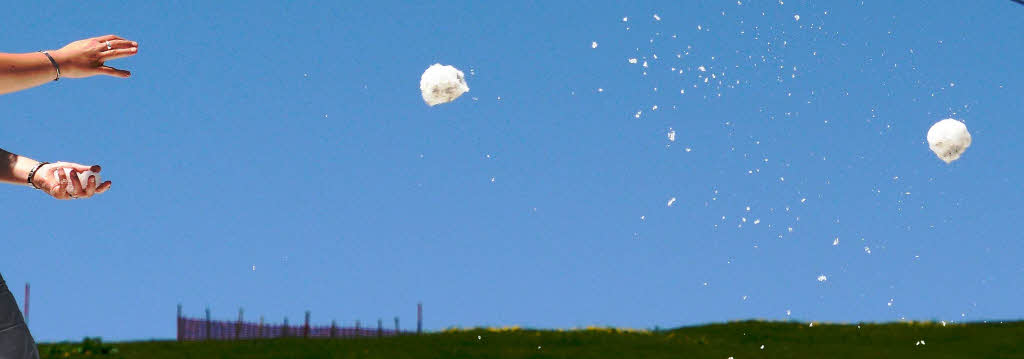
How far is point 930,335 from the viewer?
107ft

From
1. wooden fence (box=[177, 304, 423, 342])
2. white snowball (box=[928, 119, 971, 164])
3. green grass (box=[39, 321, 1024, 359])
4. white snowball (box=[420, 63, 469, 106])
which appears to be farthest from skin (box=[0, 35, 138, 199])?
wooden fence (box=[177, 304, 423, 342])

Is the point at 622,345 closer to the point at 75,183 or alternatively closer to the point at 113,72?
the point at 113,72

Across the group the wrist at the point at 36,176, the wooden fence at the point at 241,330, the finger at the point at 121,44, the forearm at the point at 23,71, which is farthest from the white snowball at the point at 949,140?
the wooden fence at the point at 241,330

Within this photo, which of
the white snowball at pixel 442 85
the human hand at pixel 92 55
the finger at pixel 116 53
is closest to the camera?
the human hand at pixel 92 55

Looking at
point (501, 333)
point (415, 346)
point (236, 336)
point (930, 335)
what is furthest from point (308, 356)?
point (930, 335)

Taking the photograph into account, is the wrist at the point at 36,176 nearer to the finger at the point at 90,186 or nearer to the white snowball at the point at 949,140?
the finger at the point at 90,186

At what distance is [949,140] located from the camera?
1512 centimetres

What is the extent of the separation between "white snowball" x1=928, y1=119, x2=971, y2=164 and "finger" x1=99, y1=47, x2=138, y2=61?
12.7 metres

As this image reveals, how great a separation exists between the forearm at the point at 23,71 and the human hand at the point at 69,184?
500 mm

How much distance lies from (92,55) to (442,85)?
8.04m

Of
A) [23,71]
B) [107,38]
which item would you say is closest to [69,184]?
[23,71]

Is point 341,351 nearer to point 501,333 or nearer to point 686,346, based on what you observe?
point 501,333

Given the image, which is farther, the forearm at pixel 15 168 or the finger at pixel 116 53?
the finger at pixel 116 53

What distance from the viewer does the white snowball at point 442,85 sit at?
13.0 meters
